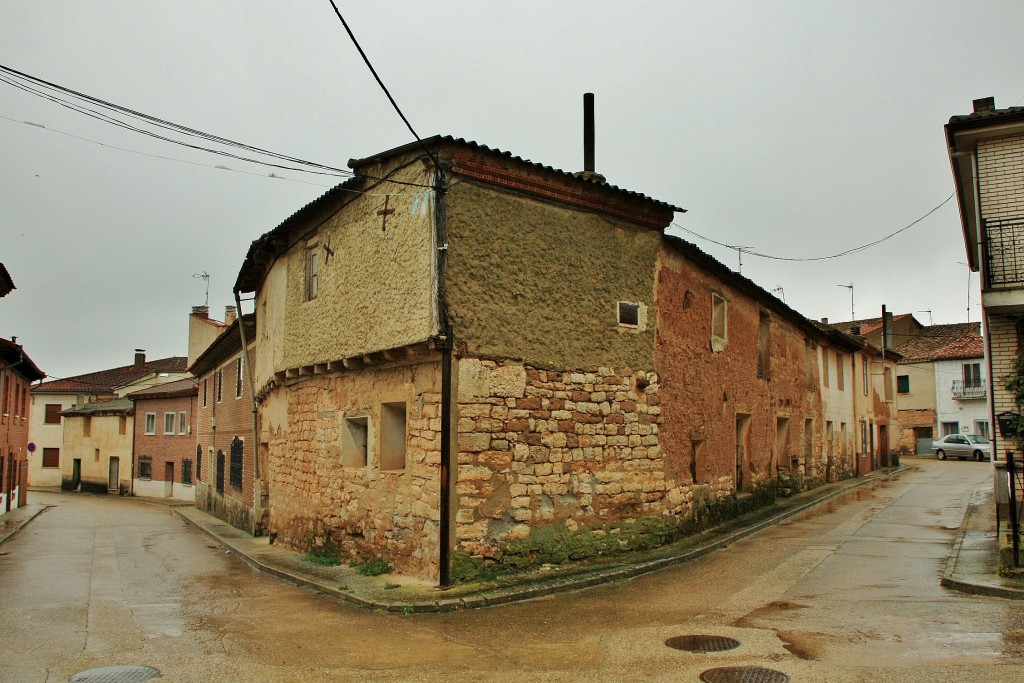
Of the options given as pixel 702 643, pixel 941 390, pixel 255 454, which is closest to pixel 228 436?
pixel 255 454

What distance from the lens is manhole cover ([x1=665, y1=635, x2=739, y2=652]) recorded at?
24.3 ft

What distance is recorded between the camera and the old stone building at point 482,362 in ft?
34.8

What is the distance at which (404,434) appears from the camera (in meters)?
11.9

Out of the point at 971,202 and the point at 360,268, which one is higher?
the point at 971,202

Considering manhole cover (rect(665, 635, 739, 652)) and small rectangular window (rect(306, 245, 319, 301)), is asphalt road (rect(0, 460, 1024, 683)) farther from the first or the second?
small rectangular window (rect(306, 245, 319, 301))

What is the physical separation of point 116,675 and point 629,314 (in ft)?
28.8

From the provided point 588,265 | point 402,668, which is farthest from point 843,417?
point 402,668

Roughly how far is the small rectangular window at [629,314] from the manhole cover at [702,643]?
5896 mm

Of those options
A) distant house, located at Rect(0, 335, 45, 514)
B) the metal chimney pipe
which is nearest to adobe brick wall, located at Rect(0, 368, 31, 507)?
distant house, located at Rect(0, 335, 45, 514)

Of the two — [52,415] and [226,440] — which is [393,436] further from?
[52,415]

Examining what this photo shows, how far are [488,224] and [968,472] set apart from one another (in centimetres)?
2761

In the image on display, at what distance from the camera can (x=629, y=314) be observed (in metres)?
12.9

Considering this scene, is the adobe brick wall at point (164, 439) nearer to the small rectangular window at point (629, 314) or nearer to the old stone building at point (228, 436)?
the old stone building at point (228, 436)

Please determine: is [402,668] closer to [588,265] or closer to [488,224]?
[488,224]
